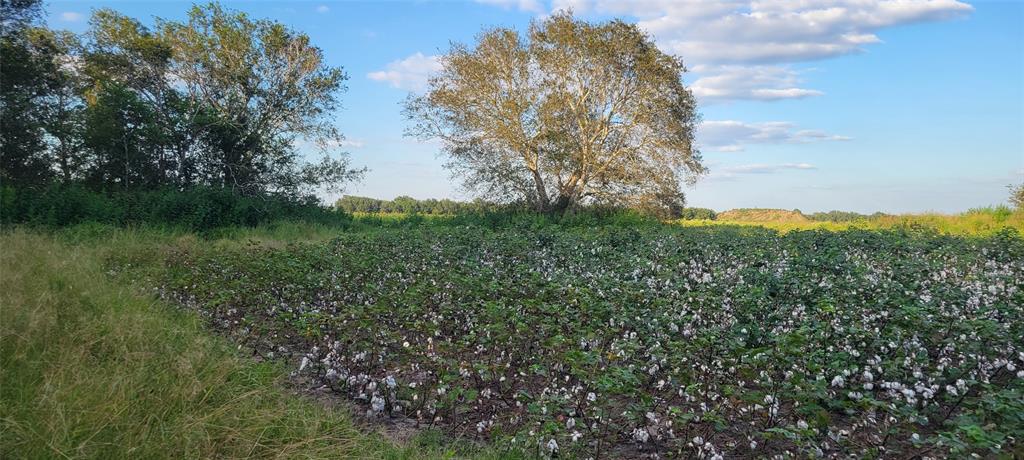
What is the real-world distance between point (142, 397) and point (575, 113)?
2016cm

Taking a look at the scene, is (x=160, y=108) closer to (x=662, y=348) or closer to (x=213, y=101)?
(x=213, y=101)

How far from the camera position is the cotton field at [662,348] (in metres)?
3.33

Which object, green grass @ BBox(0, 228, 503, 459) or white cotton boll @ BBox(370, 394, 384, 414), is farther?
white cotton boll @ BBox(370, 394, 384, 414)

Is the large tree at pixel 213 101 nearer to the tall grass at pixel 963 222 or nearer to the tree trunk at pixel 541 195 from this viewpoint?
the tree trunk at pixel 541 195

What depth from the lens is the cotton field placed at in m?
3.33

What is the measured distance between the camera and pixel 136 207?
49.3 ft

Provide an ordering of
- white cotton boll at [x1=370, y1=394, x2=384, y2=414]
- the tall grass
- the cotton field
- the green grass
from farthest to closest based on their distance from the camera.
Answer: the tall grass, white cotton boll at [x1=370, y1=394, x2=384, y2=414], the cotton field, the green grass

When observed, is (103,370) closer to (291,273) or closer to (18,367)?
(18,367)

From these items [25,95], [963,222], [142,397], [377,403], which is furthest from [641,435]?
[963,222]

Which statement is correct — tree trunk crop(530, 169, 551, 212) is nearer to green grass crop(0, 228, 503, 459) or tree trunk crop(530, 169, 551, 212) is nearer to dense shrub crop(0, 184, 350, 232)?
dense shrub crop(0, 184, 350, 232)

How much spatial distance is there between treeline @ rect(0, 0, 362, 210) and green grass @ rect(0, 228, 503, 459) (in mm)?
11542

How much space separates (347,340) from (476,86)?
62.4 feet

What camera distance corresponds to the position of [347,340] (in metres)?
4.77

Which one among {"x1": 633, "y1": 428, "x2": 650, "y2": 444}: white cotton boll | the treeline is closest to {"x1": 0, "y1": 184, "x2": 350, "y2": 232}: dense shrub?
Answer: the treeline
